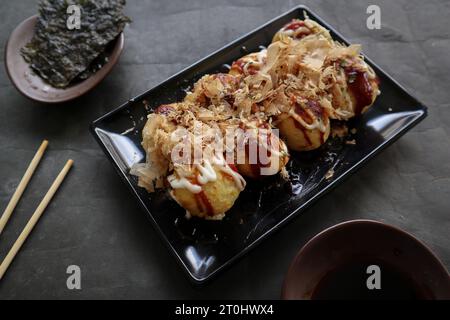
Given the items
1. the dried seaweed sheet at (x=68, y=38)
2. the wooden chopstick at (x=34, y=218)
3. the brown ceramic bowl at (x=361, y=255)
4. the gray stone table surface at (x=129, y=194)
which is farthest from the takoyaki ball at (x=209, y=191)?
the dried seaweed sheet at (x=68, y=38)

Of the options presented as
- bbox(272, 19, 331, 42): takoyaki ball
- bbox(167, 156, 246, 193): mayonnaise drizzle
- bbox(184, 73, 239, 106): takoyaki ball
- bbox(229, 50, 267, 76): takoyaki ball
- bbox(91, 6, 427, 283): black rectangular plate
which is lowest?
bbox(91, 6, 427, 283): black rectangular plate

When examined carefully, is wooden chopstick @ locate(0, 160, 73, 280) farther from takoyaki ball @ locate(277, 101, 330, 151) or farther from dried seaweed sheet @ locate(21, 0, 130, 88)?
takoyaki ball @ locate(277, 101, 330, 151)

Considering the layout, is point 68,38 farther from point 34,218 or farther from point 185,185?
point 185,185

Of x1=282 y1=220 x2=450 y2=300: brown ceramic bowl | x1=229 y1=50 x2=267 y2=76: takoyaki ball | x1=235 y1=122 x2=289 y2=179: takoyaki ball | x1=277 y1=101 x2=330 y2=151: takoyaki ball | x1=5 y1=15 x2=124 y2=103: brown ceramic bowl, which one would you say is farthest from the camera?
x1=5 y1=15 x2=124 y2=103: brown ceramic bowl

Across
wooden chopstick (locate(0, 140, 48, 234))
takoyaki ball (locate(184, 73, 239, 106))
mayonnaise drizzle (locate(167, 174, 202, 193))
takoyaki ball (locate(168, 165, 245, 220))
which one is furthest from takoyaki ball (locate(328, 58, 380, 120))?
wooden chopstick (locate(0, 140, 48, 234))

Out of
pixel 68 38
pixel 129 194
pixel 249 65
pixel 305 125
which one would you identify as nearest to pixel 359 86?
pixel 305 125
